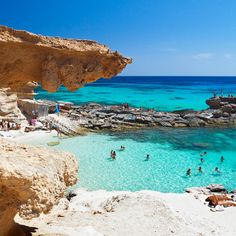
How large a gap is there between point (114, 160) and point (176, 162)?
4.90 metres

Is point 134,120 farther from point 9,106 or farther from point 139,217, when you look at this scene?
point 139,217

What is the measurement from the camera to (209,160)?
80.6ft

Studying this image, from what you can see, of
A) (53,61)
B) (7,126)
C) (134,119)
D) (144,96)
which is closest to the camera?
(53,61)

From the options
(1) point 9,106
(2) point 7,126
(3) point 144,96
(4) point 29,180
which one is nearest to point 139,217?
(4) point 29,180

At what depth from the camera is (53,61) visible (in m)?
6.52

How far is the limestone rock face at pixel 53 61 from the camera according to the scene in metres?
6.29

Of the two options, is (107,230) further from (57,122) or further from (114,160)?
(57,122)

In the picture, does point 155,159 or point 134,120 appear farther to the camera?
point 134,120

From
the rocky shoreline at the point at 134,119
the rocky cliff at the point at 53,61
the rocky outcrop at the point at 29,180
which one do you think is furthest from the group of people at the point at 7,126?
the rocky outcrop at the point at 29,180

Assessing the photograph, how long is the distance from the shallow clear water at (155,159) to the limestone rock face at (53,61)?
12378 millimetres

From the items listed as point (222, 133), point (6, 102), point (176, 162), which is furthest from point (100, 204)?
point (222, 133)

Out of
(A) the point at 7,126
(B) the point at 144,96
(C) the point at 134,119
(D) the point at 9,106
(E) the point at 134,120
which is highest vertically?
(D) the point at 9,106

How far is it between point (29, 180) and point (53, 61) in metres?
2.90

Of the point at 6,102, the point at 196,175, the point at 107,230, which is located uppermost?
the point at 6,102
